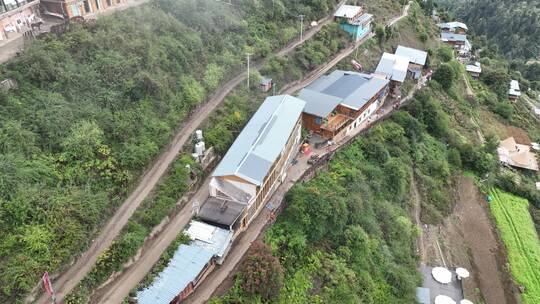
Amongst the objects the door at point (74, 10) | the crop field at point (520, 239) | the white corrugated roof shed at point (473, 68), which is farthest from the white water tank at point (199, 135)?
the white corrugated roof shed at point (473, 68)

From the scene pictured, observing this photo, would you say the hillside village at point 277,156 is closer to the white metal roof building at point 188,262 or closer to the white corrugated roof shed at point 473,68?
the white metal roof building at point 188,262

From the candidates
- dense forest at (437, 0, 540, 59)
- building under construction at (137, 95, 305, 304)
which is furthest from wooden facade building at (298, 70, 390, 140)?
dense forest at (437, 0, 540, 59)

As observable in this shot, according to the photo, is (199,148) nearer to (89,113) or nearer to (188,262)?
(89,113)

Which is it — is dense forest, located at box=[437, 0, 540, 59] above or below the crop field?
below

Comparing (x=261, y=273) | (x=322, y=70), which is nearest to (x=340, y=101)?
(x=322, y=70)

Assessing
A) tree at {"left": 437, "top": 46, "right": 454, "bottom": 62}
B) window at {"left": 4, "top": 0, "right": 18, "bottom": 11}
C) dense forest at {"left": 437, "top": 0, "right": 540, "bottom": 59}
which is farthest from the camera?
dense forest at {"left": 437, "top": 0, "right": 540, "bottom": 59}

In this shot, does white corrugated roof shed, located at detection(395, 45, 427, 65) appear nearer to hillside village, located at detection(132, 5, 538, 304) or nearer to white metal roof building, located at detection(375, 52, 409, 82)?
white metal roof building, located at detection(375, 52, 409, 82)

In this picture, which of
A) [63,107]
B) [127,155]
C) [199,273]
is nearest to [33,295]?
[199,273]
